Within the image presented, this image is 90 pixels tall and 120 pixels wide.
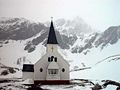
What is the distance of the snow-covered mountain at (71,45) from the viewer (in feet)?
8.82

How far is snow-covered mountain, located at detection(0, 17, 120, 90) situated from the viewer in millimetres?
2688

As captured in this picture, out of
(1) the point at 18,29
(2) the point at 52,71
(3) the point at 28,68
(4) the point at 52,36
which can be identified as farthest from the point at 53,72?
(1) the point at 18,29

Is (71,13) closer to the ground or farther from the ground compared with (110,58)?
farther from the ground

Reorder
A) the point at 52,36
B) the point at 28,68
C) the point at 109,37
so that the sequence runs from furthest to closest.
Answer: the point at 109,37, the point at 52,36, the point at 28,68

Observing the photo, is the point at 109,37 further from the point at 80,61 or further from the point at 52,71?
the point at 52,71

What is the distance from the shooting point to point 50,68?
2.70 meters

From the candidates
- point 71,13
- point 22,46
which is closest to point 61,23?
point 71,13

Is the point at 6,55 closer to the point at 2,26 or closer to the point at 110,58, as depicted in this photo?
the point at 2,26

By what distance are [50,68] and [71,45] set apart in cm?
34

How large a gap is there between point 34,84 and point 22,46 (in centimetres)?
39

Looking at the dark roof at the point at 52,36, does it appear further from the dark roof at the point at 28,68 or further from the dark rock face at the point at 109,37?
the dark rock face at the point at 109,37

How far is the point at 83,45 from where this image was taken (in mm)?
2881

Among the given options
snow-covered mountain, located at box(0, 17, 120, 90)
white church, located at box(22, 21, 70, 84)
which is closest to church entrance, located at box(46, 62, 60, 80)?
white church, located at box(22, 21, 70, 84)

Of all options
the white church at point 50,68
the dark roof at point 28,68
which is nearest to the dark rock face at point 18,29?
the white church at point 50,68
